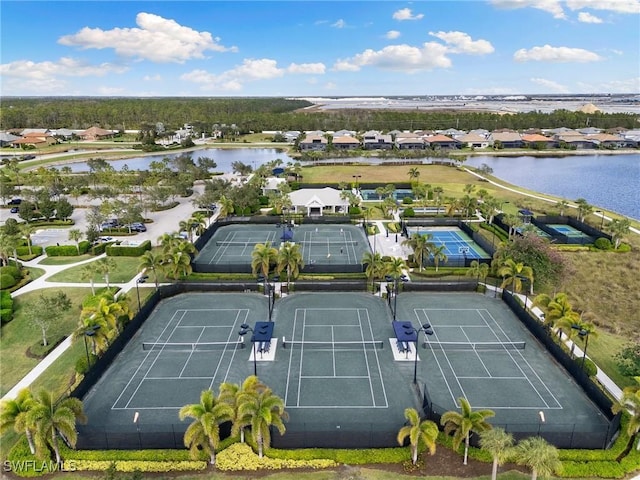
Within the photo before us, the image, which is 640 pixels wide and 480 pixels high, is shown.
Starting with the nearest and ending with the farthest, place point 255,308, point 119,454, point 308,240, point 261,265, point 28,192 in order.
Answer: point 119,454 → point 255,308 → point 261,265 → point 308,240 → point 28,192

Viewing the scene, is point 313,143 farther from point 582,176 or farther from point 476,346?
point 476,346

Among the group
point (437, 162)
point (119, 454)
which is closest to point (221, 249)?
point (119, 454)

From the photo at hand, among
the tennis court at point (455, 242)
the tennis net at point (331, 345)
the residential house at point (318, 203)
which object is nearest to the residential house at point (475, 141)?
the residential house at point (318, 203)

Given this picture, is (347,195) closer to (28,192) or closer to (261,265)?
(261,265)

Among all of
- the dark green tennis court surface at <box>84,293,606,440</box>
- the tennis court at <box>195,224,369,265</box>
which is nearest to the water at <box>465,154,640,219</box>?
the tennis court at <box>195,224,369,265</box>

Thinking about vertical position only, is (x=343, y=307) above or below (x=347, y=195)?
below

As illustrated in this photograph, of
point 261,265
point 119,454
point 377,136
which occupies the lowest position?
point 119,454

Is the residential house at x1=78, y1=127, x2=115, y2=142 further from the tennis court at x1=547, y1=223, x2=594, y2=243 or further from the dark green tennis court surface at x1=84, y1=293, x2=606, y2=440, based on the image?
the tennis court at x1=547, y1=223, x2=594, y2=243
